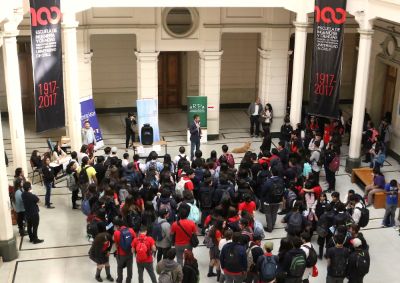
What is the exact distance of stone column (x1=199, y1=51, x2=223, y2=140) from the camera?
1784 cm

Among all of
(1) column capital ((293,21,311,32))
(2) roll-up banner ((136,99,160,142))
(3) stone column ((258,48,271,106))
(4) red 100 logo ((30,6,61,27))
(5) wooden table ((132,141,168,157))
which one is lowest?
(5) wooden table ((132,141,168,157))

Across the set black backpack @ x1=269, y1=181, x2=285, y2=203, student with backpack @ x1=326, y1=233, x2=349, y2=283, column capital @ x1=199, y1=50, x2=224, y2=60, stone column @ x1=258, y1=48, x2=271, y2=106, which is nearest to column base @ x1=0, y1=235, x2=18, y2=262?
black backpack @ x1=269, y1=181, x2=285, y2=203

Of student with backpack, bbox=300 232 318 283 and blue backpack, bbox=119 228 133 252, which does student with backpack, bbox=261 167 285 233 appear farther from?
blue backpack, bbox=119 228 133 252

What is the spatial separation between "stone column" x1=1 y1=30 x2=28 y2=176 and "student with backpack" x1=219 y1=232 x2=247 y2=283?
4.70 meters

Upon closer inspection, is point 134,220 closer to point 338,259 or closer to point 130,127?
point 338,259

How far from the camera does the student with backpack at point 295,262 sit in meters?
9.12

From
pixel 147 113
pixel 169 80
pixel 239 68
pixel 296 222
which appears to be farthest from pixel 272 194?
pixel 169 80

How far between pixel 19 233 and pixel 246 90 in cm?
1172

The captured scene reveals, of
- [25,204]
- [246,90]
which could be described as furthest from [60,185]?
[246,90]

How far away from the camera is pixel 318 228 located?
36.0ft

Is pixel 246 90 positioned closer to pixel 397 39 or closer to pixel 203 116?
pixel 203 116

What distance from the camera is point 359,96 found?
15.5 metres

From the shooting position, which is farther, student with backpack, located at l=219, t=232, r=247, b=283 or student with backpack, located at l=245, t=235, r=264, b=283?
student with backpack, located at l=245, t=235, r=264, b=283

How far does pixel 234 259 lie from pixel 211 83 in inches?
377
